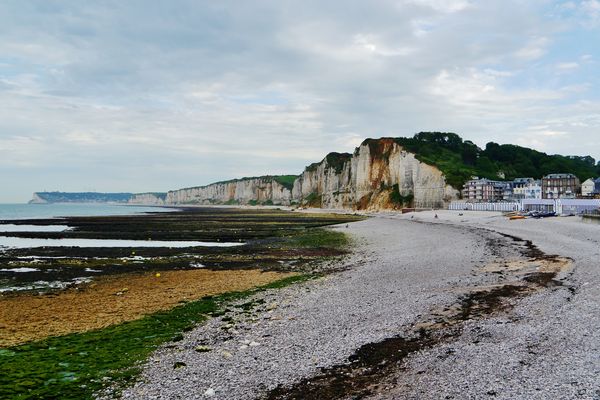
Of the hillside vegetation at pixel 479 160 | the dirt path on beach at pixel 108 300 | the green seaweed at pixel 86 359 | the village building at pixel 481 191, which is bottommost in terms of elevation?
the dirt path on beach at pixel 108 300

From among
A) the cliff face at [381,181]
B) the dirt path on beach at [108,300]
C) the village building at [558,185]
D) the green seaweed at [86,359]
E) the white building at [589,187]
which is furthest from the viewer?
the cliff face at [381,181]

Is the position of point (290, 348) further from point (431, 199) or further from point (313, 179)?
point (313, 179)

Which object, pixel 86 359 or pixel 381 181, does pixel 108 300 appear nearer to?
pixel 86 359

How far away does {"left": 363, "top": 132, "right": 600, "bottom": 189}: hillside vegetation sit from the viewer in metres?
126

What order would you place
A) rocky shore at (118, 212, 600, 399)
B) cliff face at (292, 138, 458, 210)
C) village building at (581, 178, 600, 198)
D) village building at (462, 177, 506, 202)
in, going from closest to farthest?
rocky shore at (118, 212, 600, 399) < village building at (581, 178, 600, 198) < village building at (462, 177, 506, 202) < cliff face at (292, 138, 458, 210)

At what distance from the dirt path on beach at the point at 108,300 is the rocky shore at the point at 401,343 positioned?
3373mm

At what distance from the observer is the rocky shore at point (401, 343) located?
8719 millimetres

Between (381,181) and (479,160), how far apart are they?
144 feet

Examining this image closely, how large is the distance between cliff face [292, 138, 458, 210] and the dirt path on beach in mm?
95492

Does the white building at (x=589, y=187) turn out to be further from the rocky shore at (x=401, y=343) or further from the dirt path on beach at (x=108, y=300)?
the dirt path on beach at (x=108, y=300)

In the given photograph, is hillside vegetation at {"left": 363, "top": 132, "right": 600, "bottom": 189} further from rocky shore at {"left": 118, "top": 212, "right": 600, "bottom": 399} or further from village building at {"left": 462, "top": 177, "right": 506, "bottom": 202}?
rocky shore at {"left": 118, "top": 212, "right": 600, "bottom": 399}

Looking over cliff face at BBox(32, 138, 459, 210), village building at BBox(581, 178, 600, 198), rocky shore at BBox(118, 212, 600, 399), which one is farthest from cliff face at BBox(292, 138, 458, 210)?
rocky shore at BBox(118, 212, 600, 399)

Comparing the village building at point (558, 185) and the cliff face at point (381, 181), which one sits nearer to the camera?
the village building at point (558, 185)

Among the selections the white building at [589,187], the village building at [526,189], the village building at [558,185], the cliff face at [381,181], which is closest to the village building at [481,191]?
the cliff face at [381,181]
